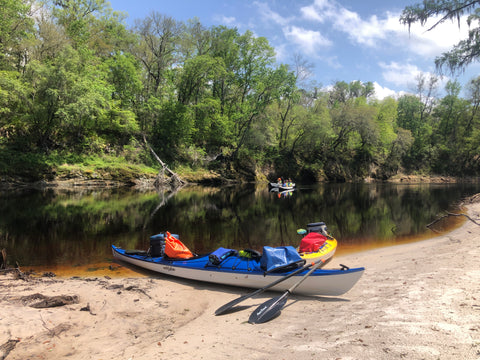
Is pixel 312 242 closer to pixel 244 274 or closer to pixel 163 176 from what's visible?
pixel 244 274

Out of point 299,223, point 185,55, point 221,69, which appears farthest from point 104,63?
point 299,223

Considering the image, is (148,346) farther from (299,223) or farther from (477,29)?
(477,29)

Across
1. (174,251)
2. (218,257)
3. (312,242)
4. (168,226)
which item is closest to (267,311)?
(218,257)

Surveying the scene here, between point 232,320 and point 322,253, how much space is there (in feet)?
13.2

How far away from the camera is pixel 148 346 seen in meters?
4.00

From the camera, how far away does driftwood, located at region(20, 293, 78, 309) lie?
16.1 feet

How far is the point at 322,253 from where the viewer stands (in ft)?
26.3

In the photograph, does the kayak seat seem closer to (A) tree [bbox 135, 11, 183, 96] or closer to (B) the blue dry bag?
(B) the blue dry bag

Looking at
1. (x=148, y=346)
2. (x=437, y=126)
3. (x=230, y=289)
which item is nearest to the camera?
(x=148, y=346)

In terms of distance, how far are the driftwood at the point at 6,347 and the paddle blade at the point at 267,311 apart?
11.0 feet

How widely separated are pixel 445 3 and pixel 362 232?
11872 mm

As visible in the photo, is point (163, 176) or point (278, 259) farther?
point (163, 176)

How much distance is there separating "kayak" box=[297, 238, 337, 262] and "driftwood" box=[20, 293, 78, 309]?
214 inches

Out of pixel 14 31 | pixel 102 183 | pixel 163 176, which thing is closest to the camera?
pixel 14 31
